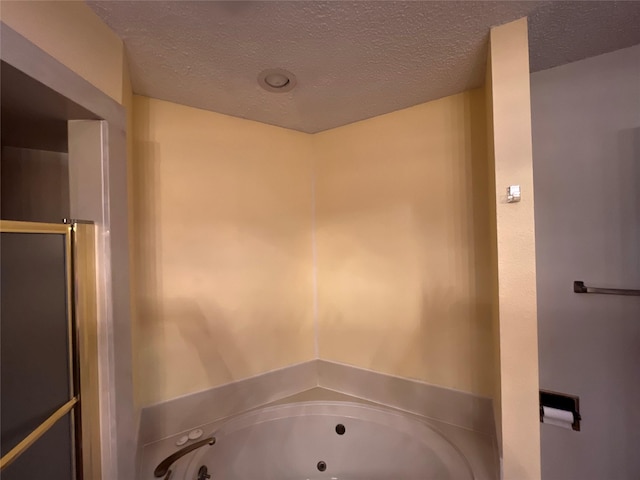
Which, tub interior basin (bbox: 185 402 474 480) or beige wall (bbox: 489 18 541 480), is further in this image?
tub interior basin (bbox: 185 402 474 480)

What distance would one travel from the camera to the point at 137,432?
1.48 metres

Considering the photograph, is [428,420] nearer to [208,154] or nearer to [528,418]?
[528,418]

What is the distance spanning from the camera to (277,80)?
1510 mm

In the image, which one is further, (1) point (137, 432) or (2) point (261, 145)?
(2) point (261, 145)

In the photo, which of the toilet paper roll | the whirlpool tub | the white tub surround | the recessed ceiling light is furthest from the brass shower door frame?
the toilet paper roll

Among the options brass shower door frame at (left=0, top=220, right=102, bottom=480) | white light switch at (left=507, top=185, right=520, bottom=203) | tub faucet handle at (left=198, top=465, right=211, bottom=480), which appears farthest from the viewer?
tub faucet handle at (left=198, top=465, right=211, bottom=480)

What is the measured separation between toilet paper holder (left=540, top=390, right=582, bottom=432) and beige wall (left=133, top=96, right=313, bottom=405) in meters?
1.32

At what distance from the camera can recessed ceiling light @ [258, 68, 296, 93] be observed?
1.44 meters

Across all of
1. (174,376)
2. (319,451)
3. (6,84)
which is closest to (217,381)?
(174,376)

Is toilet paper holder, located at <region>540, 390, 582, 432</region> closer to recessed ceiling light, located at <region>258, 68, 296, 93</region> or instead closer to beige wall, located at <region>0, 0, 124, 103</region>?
recessed ceiling light, located at <region>258, 68, 296, 93</region>

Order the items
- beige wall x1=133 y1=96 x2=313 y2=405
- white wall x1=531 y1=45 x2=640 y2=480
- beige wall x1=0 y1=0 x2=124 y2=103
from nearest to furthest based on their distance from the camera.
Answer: beige wall x1=0 y1=0 x2=124 y2=103
white wall x1=531 y1=45 x2=640 y2=480
beige wall x1=133 y1=96 x2=313 y2=405

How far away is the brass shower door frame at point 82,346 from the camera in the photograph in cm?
102

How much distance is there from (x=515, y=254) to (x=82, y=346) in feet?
4.82

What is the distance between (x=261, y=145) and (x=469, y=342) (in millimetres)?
1624
